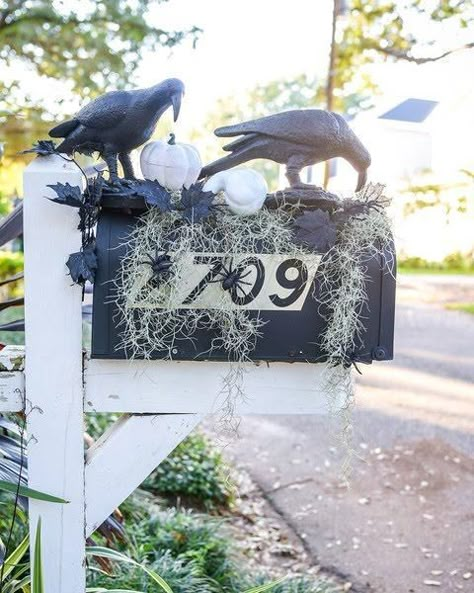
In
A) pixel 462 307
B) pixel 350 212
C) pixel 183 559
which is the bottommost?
pixel 462 307

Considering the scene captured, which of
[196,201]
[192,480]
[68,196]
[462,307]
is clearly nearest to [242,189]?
[196,201]

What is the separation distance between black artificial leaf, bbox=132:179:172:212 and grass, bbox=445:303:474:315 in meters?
10.2

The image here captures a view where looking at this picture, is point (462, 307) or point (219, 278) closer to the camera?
point (219, 278)

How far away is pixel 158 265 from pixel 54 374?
31 cm

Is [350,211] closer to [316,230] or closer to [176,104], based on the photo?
[316,230]

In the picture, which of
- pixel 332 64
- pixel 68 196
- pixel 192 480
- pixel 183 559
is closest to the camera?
pixel 68 196

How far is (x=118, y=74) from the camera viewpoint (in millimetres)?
5820

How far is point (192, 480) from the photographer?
345 centimetres

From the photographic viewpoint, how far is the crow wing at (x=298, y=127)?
1283mm

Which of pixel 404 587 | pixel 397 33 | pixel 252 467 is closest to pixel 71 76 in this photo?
pixel 397 33

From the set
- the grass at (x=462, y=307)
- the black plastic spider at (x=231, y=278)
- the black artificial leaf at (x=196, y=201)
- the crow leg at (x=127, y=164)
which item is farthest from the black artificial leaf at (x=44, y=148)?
the grass at (x=462, y=307)

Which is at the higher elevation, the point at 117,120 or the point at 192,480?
the point at 117,120

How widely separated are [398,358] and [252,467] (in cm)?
384

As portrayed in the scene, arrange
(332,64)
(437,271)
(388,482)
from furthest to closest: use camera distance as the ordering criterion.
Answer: (437,271) → (332,64) → (388,482)
